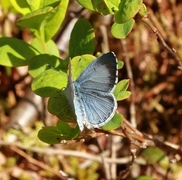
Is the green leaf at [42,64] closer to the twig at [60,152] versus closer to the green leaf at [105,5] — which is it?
the green leaf at [105,5]

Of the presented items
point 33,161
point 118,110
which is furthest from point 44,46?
point 118,110

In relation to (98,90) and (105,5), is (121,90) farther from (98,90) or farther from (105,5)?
(105,5)

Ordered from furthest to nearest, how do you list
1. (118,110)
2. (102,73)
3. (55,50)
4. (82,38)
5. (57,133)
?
1. (118,110)
2. (55,50)
3. (82,38)
4. (57,133)
5. (102,73)

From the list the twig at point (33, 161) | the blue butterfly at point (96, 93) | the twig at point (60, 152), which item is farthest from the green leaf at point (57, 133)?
the twig at point (33, 161)

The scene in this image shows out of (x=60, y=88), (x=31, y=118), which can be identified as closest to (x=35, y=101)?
(x=31, y=118)

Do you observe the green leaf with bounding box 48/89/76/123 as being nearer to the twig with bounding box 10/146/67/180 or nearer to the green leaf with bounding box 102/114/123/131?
the green leaf with bounding box 102/114/123/131

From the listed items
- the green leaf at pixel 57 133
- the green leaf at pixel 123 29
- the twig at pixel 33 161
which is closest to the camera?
the green leaf at pixel 123 29
